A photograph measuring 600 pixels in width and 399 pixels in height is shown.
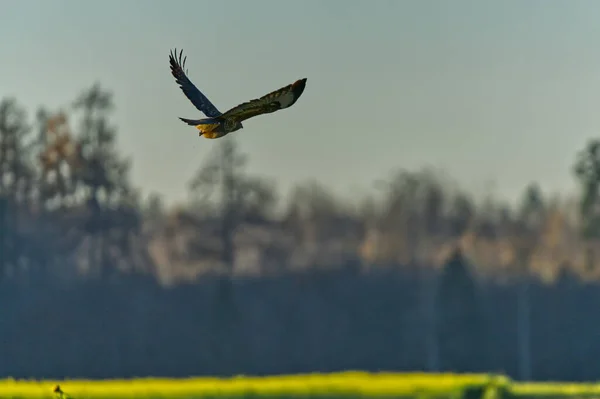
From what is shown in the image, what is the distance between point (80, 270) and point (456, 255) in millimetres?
12137

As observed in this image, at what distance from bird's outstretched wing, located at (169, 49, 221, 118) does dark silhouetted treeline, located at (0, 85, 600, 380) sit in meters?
36.4

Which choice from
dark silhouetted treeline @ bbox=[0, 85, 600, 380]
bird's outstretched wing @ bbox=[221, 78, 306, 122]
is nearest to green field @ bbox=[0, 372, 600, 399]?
dark silhouetted treeline @ bbox=[0, 85, 600, 380]

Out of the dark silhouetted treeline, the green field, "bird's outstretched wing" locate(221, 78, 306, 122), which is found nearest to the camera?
"bird's outstretched wing" locate(221, 78, 306, 122)

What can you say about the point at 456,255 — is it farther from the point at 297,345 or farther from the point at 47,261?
the point at 47,261

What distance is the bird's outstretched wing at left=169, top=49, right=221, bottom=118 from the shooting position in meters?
17.8

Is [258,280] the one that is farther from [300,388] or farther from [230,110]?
[230,110]

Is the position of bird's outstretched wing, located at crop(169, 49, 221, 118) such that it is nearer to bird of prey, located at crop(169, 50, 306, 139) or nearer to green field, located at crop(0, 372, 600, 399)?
bird of prey, located at crop(169, 50, 306, 139)

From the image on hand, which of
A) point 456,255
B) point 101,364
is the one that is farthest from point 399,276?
point 101,364

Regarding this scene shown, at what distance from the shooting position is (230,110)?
16.5 m

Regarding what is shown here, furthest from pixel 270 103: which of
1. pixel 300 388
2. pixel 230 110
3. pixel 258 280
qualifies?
pixel 258 280

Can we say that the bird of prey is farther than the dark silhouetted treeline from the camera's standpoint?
No

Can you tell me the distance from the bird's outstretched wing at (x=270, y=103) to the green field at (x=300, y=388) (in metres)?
22.2

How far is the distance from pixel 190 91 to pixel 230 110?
6.55ft

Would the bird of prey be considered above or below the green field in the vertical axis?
above
